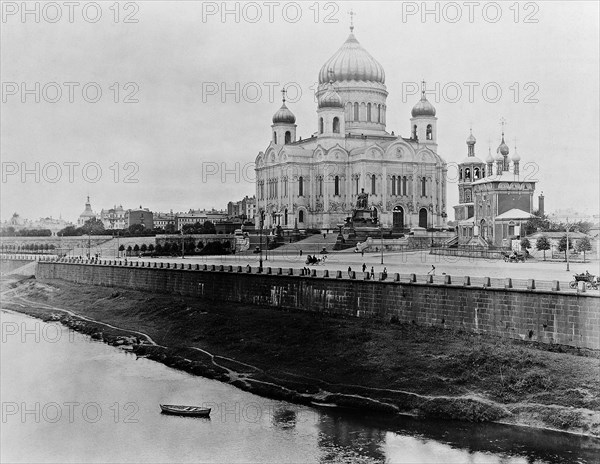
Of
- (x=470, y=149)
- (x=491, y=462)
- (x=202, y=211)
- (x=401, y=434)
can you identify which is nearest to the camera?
(x=491, y=462)

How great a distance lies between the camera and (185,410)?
27.0 meters

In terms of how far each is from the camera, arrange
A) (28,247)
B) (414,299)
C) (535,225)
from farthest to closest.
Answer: (28,247)
(535,225)
(414,299)

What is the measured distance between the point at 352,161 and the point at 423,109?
10.7m

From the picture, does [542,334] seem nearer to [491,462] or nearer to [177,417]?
[491,462]

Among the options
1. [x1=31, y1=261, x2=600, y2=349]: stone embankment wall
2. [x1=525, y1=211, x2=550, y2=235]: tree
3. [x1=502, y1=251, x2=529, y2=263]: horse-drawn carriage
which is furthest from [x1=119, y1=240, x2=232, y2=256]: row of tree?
[x1=502, y1=251, x2=529, y2=263]: horse-drawn carriage

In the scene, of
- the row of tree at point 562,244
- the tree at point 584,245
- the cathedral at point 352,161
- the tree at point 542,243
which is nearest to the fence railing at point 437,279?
the tree at point 584,245

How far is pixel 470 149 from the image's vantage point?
319 ft

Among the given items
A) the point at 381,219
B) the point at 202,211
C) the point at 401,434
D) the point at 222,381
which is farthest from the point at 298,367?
the point at 202,211

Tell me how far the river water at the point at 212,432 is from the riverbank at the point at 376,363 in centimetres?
92

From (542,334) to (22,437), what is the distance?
1673 cm

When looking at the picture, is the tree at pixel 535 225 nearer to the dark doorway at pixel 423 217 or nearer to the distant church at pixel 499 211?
the distant church at pixel 499 211

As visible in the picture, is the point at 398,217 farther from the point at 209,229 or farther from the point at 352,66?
the point at 209,229

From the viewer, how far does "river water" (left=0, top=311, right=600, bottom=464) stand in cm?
2286

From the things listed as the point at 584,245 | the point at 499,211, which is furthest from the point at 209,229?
the point at 584,245
